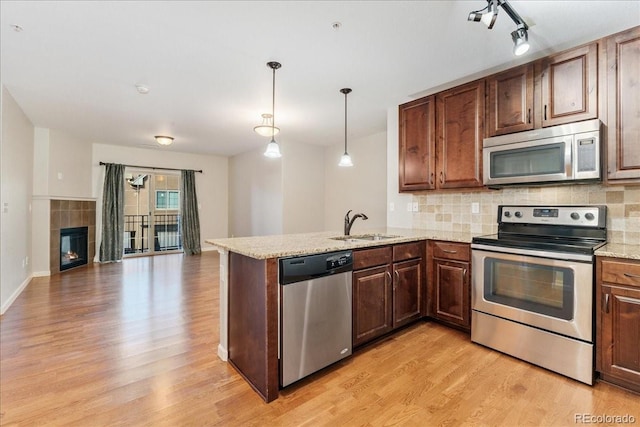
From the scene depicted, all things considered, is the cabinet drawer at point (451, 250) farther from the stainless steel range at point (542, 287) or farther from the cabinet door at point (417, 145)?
the cabinet door at point (417, 145)

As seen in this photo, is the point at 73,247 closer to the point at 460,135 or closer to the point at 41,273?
the point at 41,273

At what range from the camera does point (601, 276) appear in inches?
76.5

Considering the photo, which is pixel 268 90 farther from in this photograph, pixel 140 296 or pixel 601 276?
pixel 601 276

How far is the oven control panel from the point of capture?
225 centimetres

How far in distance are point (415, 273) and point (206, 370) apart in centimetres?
199

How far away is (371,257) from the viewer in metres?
2.42

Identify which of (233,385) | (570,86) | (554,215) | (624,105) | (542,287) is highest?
(570,86)

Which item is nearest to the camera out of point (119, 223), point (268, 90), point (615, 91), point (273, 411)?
point (273, 411)

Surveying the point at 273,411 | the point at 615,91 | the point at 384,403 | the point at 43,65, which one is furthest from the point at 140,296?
the point at 615,91

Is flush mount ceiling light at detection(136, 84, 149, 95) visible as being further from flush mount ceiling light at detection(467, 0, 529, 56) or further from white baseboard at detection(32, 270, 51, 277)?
white baseboard at detection(32, 270, 51, 277)

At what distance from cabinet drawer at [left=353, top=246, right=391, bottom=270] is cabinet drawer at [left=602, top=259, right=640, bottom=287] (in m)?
1.43

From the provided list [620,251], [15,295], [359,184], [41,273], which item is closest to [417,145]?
[620,251]

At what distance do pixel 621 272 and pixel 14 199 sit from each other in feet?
20.2

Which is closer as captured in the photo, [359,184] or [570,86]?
[570,86]
